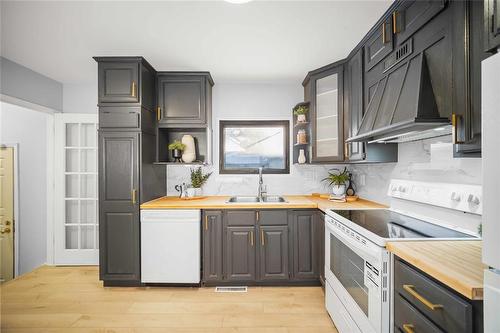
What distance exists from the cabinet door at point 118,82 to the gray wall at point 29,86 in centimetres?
101

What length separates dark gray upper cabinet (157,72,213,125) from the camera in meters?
3.12

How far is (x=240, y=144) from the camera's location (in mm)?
3557

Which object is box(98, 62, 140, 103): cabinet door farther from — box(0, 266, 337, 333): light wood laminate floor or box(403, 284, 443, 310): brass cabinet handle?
box(403, 284, 443, 310): brass cabinet handle

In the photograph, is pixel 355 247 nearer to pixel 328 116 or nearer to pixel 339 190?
pixel 339 190

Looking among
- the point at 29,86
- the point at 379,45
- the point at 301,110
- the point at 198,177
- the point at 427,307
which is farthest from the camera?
the point at 198,177

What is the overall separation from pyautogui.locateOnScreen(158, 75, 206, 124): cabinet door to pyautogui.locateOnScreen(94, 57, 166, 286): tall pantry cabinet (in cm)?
36

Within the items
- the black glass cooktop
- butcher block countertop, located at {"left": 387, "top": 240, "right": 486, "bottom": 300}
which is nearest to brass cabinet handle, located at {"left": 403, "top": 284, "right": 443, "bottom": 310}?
butcher block countertop, located at {"left": 387, "top": 240, "right": 486, "bottom": 300}

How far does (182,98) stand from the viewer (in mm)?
3133

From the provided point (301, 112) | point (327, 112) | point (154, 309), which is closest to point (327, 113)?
point (327, 112)

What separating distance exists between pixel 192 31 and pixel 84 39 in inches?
40.5

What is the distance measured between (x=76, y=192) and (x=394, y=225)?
373cm

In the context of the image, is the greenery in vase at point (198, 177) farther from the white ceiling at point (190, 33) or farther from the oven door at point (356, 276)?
the oven door at point (356, 276)

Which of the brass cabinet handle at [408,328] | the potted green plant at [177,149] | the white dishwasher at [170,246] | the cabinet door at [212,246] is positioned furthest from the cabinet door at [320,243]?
the potted green plant at [177,149]

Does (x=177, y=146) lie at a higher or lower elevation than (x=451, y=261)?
higher
